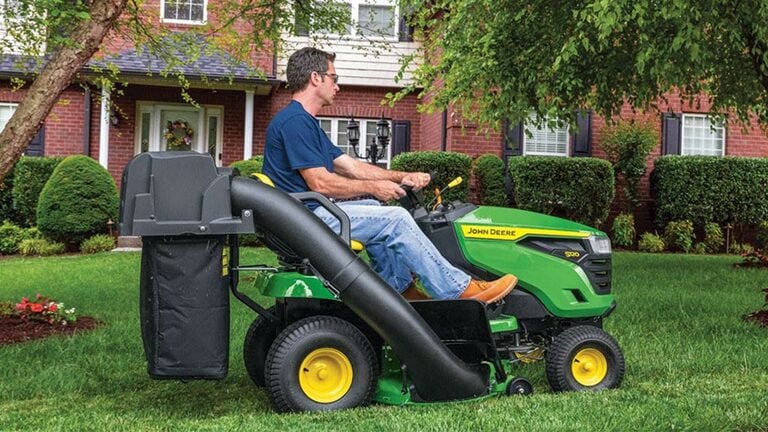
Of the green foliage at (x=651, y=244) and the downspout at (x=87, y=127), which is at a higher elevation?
the downspout at (x=87, y=127)

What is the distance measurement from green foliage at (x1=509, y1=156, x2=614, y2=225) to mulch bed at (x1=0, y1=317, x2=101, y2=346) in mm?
8781

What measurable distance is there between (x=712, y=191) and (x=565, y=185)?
2.85 metres

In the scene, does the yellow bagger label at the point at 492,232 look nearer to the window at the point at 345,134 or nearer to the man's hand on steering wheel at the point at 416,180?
the man's hand on steering wheel at the point at 416,180

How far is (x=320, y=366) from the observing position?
3689mm

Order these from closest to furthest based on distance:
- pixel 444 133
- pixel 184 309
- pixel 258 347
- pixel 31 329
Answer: pixel 184 309
pixel 258 347
pixel 31 329
pixel 444 133

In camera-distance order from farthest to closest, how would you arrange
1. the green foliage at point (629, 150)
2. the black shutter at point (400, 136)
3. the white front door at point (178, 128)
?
the black shutter at point (400, 136) → the white front door at point (178, 128) → the green foliage at point (629, 150)

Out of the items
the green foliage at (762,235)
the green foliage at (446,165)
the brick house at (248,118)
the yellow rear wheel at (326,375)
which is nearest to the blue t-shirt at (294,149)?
the yellow rear wheel at (326,375)

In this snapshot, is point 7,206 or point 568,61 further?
point 7,206

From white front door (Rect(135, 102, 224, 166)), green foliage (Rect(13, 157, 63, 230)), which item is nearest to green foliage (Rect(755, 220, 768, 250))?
white front door (Rect(135, 102, 224, 166))

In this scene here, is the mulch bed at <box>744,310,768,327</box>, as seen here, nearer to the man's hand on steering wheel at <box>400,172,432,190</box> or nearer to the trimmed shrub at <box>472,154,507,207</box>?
the man's hand on steering wheel at <box>400,172,432,190</box>

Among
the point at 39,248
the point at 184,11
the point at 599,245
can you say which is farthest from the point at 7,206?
the point at 599,245

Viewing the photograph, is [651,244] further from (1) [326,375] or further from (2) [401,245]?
Answer: (1) [326,375]

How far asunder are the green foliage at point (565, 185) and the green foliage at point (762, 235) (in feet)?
9.12

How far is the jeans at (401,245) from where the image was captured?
3.78m
